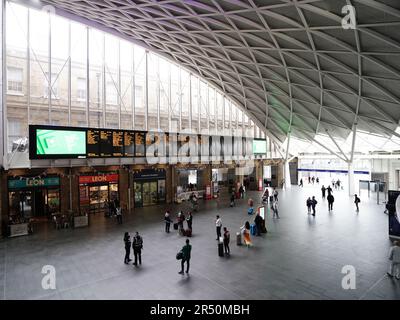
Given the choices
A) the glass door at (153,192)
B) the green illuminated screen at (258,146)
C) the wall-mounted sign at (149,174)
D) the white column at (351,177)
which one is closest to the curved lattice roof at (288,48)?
the white column at (351,177)

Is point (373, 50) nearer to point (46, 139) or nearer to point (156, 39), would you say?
point (156, 39)

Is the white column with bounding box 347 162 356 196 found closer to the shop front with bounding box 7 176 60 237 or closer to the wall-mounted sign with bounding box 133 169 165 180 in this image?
the wall-mounted sign with bounding box 133 169 165 180

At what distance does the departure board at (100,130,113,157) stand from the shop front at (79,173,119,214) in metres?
4.66

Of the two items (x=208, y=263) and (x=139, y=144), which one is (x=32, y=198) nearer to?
(x=139, y=144)

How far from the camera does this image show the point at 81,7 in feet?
77.2

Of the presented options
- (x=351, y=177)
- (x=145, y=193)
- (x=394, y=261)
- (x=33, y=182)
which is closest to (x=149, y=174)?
(x=145, y=193)

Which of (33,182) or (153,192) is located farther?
(153,192)

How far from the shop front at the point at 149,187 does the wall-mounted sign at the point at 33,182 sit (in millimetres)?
7815

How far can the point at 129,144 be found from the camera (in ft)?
78.0

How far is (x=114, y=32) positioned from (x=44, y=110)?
1198 cm

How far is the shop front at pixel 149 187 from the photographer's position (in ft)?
→ 92.9

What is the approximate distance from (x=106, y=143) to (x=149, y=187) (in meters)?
8.85

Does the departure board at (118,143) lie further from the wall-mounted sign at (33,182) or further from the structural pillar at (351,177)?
the structural pillar at (351,177)

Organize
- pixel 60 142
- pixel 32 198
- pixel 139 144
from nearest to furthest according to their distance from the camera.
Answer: pixel 60 142 < pixel 32 198 < pixel 139 144
